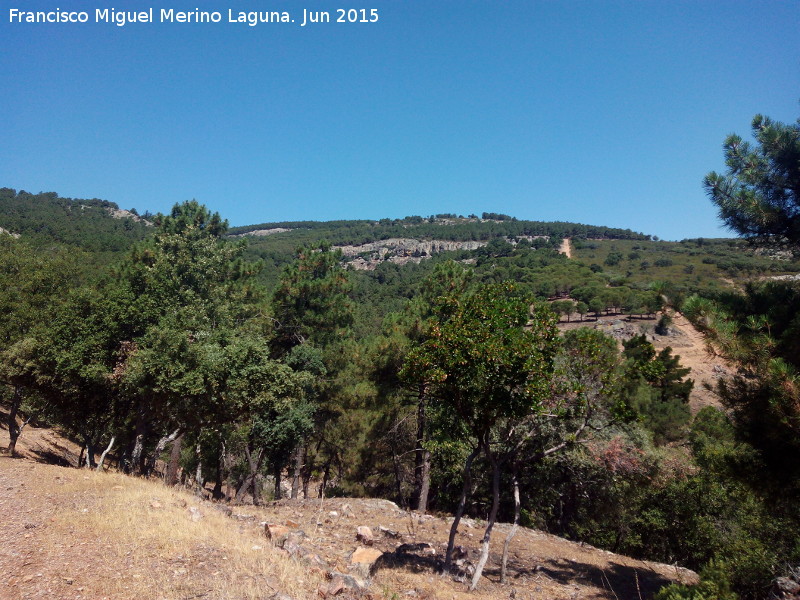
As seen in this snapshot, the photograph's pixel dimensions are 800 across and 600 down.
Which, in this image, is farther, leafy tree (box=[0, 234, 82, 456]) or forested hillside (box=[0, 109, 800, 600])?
leafy tree (box=[0, 234, 82, 456])

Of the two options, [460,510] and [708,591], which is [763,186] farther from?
[460,510]

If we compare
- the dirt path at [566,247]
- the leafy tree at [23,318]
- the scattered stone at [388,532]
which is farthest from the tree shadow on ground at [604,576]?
the dirt path at [566,247]

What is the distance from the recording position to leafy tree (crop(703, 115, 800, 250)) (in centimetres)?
861

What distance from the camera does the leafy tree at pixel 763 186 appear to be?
8605mm

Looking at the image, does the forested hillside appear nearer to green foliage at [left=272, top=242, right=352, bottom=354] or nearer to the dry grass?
green foliage at [left=272, top=242, right=352, bottom=354]

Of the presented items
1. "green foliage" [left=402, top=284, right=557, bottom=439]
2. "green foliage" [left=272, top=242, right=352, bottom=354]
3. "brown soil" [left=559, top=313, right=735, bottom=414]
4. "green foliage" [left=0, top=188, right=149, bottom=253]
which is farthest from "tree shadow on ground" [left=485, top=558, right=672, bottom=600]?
"green foliage" [left=0, top=188, right=149, bottom=253]

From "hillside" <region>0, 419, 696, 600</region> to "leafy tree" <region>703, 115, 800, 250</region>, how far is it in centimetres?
714

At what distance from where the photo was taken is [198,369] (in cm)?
1367

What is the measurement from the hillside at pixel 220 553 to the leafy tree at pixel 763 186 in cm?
714

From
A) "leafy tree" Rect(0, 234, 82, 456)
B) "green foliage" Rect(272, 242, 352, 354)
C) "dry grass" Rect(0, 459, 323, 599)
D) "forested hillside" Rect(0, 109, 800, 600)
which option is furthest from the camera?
"green foliage" Rect(272, 242, 352, 354)

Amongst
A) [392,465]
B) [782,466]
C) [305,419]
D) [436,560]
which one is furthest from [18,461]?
[782,466]

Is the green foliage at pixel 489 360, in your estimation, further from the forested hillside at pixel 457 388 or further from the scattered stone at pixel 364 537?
the scattered stone at pixel 364 537

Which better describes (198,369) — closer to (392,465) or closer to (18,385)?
(18,385)

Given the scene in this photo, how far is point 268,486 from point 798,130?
41.5m
